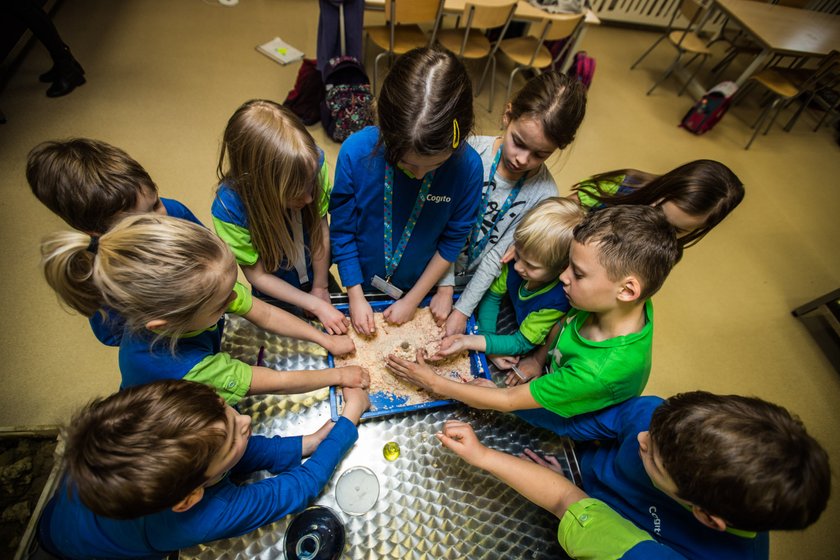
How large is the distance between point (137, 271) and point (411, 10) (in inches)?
126

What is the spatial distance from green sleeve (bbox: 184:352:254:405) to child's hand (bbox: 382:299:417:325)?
0.51 meters

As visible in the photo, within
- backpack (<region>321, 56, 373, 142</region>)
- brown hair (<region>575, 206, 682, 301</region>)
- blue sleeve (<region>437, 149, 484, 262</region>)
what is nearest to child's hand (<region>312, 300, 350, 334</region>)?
blue sleeve (<region>437, 149, 484, 262</region>)

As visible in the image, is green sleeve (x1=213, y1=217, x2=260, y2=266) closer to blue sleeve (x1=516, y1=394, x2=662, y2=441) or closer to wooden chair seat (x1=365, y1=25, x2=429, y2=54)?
blue sleeve (x1=516, y1=394, x2=662, y2=441)

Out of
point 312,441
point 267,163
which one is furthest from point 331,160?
point 312,441

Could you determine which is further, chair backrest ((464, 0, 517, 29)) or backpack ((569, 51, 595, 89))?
backpack ((569, 51, 595, 89))

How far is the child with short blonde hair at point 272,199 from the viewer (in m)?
1.15

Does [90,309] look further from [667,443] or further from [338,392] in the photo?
[667,443]

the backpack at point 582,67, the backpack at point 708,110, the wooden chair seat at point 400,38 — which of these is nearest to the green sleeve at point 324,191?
the wooden chair seat at point 400,38

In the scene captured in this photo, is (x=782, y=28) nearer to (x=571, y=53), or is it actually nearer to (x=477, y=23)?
(x=571, y=53)

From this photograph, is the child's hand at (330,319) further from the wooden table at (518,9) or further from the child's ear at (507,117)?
the wooden table at (518,9)

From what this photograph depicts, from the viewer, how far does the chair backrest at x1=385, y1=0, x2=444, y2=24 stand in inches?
122

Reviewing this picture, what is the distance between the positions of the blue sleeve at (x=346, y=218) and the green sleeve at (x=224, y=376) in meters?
0.51

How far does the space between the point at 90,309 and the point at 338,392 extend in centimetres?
65

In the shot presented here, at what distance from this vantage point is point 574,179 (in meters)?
3.54
